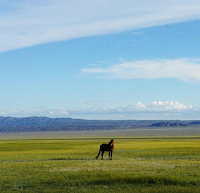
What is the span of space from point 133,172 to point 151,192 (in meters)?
6.12

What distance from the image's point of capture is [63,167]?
92.6 ft

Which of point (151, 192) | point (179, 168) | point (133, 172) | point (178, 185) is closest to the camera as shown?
point (151, 192)

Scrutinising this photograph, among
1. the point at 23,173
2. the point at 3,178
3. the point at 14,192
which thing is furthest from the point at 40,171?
the point at 14,192

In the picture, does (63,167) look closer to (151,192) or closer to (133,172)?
(133,172)

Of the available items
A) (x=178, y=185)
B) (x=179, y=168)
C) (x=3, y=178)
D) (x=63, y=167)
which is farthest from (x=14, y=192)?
(x=179, y=168)

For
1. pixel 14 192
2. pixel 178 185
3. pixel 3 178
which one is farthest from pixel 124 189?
pixel 3 178

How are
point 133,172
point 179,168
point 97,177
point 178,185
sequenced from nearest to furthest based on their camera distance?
point 178,185
point 97,177
point 133,172
point 179,168

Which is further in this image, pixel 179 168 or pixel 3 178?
pixel 179 168

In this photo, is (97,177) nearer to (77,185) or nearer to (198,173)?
(77,185)

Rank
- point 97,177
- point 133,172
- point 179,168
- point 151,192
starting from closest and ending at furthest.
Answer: point 151,192, point 97,177, point 133,172, point 179,168

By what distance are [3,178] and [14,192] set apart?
14.5ft

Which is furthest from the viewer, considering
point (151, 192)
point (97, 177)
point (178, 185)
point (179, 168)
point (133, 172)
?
point (179, 168)

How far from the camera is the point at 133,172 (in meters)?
24.6

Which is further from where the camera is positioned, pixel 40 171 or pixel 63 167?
pixel 63 167
